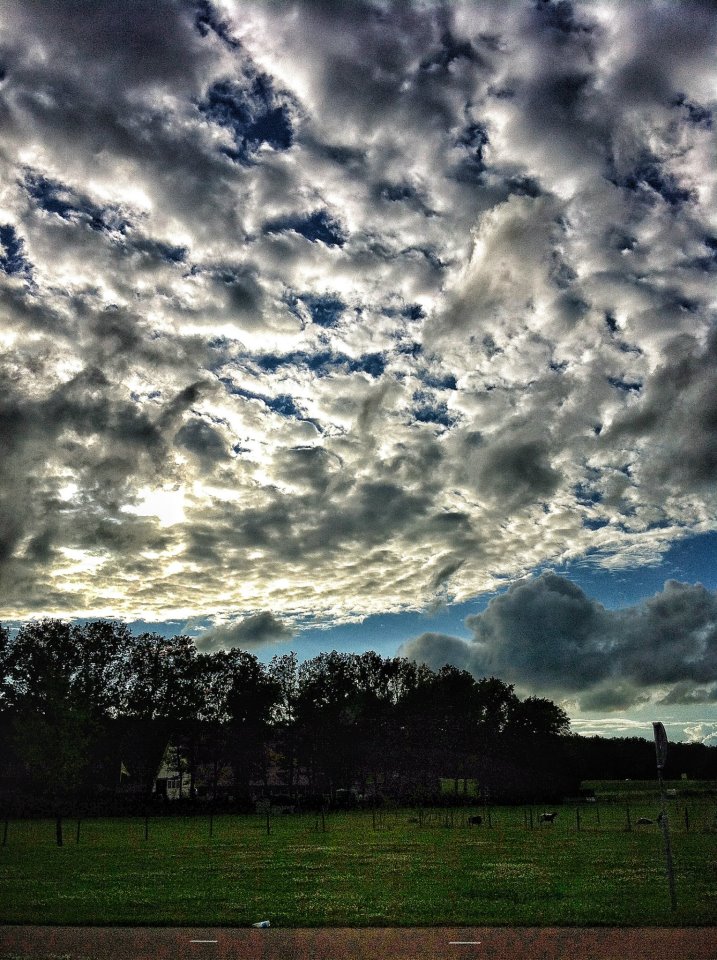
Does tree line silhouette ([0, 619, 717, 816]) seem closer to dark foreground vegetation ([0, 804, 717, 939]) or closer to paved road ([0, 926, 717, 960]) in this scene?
dark foreground vegetation ([0, 804, 717, 939])

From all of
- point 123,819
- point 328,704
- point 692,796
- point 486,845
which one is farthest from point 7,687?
point 692,796

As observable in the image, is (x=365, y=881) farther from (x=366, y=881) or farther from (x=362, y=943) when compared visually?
(x=362, y=943)

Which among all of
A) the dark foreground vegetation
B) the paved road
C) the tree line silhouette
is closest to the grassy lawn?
the dark foreground vegetation

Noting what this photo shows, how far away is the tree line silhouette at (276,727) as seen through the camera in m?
89.4

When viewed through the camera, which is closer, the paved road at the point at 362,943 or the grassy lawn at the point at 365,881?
the paved road at the point at 362,943

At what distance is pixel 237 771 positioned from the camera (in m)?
102

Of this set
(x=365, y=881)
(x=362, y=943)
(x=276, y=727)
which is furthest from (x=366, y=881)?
(x=276, y=727)

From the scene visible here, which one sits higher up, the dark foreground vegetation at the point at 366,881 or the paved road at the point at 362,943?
the paved road at the point at 362,943

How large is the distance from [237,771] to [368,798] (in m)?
22.5

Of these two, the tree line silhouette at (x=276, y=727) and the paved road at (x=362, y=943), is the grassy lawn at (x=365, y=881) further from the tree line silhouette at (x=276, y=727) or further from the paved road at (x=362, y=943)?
the tree line silhouette at (x=276, y=727)

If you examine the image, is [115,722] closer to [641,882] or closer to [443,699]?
[443,699]

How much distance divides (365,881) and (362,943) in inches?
332

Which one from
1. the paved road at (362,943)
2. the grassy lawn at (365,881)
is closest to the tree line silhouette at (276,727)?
the grassy lawn at (365,881)

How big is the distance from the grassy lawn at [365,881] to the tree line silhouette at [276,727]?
42.3 metres
